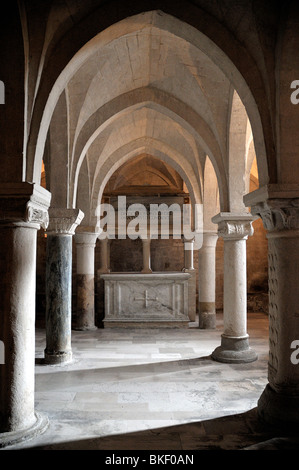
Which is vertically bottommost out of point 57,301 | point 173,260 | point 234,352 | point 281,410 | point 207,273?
point 234,352

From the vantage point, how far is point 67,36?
13.5 feet

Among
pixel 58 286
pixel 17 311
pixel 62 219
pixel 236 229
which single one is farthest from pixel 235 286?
pixel 17 311

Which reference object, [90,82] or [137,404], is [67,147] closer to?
[90,82]

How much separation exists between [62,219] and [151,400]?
10.4 feet

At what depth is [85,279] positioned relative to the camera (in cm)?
983

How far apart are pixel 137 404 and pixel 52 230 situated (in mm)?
3175

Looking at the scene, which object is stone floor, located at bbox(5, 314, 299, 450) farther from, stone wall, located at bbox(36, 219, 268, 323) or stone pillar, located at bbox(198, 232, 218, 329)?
stone wall, located at bbox(36, 219, 268, 323)

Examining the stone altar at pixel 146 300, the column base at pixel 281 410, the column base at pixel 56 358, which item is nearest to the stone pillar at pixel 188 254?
the stone altar at pixel 146 300

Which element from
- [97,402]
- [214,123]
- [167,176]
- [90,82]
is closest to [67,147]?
[90,82]

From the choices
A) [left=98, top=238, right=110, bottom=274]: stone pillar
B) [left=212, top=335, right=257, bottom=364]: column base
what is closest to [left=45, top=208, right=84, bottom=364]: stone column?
[left=212, top=335, right=257, bottom=364]: column base

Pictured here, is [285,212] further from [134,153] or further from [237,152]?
[134,153]

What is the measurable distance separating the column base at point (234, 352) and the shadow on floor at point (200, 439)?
250 centimetres

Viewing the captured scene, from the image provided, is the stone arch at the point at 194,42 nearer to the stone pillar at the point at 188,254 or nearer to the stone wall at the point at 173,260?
the stone pillar at the point at 188,254

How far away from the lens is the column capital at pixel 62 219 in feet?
21.2
